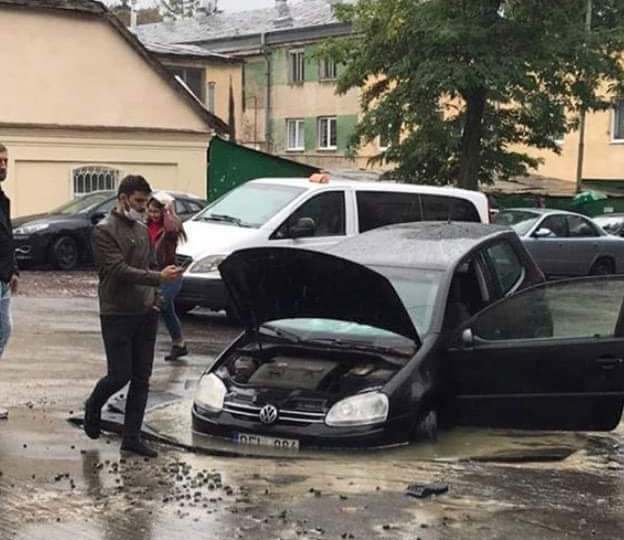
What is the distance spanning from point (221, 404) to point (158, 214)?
137 inches

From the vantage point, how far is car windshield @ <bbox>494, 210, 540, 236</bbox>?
23094 mm

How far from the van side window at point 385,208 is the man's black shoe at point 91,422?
25.9 feet

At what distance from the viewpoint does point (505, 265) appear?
10.5 m

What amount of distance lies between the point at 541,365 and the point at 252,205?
748 cm

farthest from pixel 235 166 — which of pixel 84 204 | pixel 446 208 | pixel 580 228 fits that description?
pixel 446 208

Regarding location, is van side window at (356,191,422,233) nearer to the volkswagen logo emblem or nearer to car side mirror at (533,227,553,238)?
car side mirror at (533,227,553,238)

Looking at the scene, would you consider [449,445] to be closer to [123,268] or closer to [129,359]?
[129,359]

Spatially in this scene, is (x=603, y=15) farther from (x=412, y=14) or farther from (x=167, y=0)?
(x=167, y=0)

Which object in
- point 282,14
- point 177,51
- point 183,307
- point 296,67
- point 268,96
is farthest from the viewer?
point 282,14

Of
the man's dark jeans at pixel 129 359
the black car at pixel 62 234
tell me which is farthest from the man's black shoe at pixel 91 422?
the black car at pixel 62 234

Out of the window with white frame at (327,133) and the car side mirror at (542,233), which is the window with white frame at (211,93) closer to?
the window with white frame at (327,133)

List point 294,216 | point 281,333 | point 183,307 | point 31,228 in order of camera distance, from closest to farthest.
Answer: point 281,333 → point 294,216 → point 183,307 → point 31,228

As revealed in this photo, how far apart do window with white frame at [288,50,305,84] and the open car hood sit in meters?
39.4

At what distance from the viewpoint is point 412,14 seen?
27.3 metres
